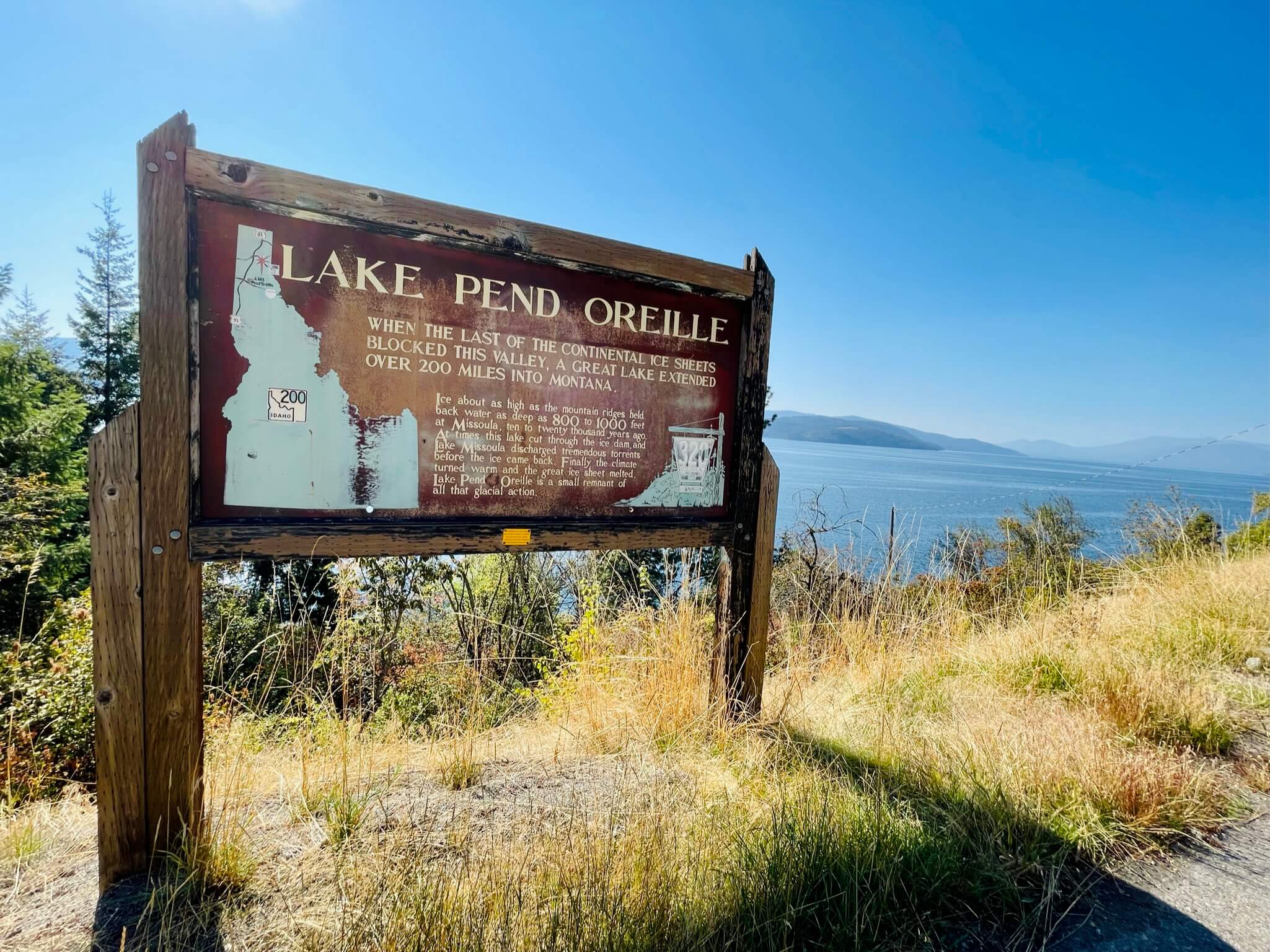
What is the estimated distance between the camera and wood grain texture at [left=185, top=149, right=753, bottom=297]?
2051mm

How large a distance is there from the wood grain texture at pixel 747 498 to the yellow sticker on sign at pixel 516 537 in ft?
3.64

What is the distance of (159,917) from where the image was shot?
1803 millimetres

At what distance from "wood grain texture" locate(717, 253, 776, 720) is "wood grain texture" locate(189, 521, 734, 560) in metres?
0.26

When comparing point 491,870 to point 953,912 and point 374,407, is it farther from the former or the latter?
point 374,407

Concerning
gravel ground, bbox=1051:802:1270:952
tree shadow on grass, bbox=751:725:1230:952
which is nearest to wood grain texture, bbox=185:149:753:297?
tree shadow on grass, bbox=751:725:1230:952

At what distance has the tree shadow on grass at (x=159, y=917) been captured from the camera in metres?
1.67

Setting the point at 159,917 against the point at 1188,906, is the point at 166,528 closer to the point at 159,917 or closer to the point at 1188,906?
the point at 159,917

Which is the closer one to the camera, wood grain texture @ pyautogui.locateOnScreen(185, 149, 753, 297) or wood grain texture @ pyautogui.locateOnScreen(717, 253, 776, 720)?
wood grain texture @ pyautogui.locateOnScreen(185, 149, 753, 297)

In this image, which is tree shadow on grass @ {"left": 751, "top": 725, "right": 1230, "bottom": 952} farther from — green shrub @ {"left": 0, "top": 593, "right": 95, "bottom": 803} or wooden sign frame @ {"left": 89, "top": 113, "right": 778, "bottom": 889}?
green shrub @ {"left": 0, "top": 593, "right": 95, "bottom": 803}

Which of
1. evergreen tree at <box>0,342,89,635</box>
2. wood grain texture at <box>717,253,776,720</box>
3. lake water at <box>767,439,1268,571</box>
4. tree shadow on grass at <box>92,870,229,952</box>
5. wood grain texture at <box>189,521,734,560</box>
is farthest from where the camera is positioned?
evergreen tree at <box>0,342,89,635</box>

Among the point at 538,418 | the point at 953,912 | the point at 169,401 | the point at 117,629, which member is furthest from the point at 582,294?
the point at 953,912

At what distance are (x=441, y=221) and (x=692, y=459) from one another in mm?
1508

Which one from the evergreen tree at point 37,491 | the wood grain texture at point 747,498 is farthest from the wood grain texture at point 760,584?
the evergreen tree at point 37,491

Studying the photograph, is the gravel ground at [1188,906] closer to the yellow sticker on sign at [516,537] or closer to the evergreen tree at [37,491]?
the yellow sticker on sign at [516,537]
